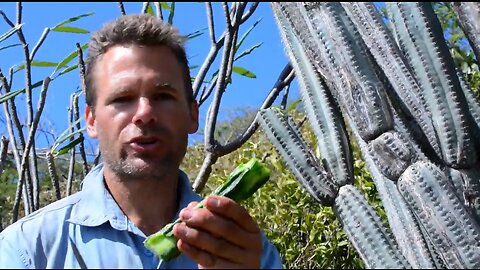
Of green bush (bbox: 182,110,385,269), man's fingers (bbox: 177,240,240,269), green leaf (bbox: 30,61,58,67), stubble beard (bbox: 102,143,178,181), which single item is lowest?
green bush (bbox: 182,110,385,269)

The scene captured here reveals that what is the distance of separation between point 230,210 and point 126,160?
0.65m

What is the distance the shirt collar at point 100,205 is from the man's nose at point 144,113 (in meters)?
0.27

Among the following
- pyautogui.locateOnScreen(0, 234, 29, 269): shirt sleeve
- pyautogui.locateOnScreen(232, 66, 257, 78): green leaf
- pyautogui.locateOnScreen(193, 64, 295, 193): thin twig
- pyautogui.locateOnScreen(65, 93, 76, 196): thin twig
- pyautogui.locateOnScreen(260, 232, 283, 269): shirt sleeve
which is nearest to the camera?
pyautogui.locateOnScreen(260, 232, 283, 269): shirt sleeve

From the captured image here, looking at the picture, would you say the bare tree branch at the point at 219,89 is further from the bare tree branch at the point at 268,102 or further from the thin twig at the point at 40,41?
the thin twig at the point at 40,41

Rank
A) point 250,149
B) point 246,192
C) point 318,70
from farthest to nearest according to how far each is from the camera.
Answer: point 250,149 → point 318,70 → point 246,192

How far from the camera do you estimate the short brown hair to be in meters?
1.65

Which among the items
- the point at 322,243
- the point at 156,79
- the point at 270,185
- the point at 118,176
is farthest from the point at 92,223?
the point at 270,185

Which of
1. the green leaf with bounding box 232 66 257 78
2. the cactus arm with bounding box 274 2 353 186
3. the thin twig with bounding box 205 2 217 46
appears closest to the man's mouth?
the cactus arm with bounding box 274 2 353 186

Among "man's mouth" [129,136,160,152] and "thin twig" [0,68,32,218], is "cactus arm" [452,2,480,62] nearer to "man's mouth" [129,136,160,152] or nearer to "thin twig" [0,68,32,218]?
"man's mouth" [129,136,160,152]

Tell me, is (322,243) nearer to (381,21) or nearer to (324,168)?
(324,168)

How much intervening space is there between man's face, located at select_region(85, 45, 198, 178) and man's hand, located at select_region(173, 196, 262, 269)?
55 cm

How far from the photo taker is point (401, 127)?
1654mm

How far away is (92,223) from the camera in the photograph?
1.61 metres

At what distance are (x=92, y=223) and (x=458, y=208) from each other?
0.72 meters
